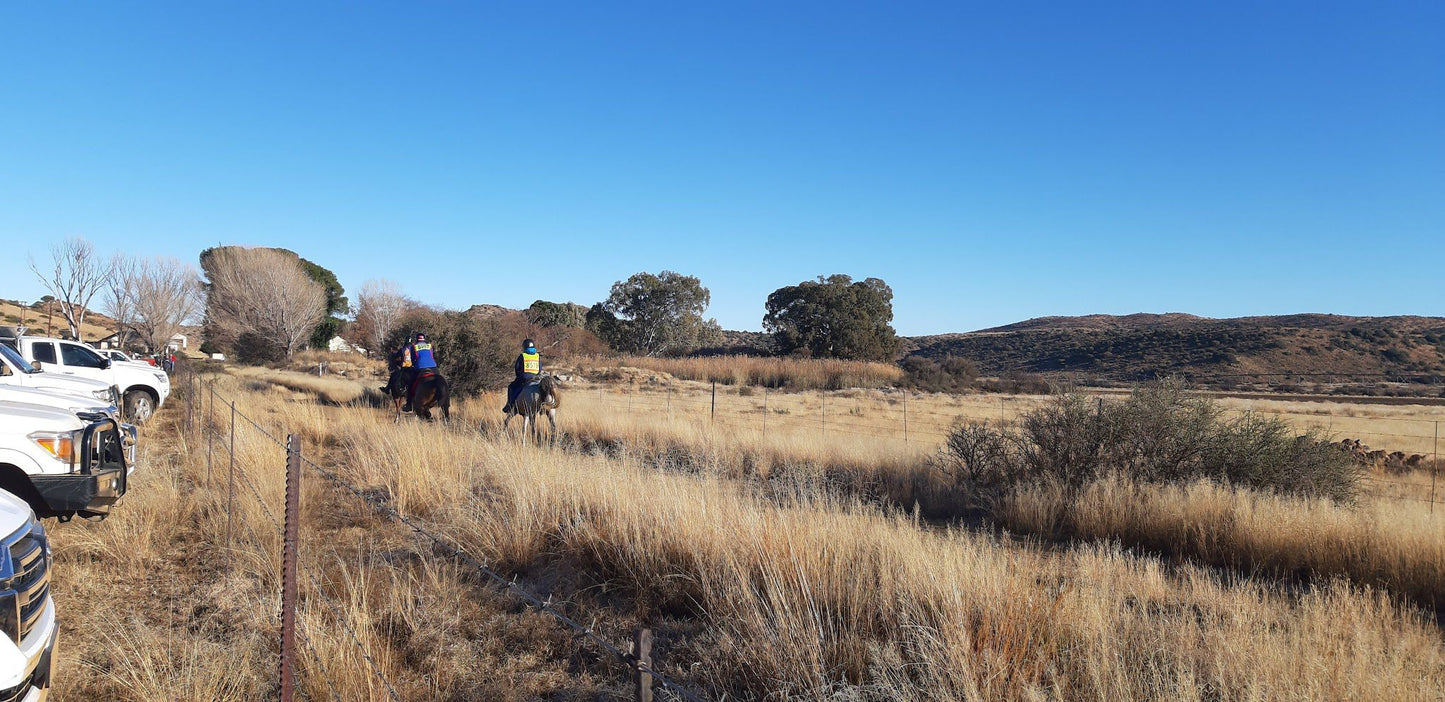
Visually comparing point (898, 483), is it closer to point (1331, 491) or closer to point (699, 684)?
point (1331, 491)

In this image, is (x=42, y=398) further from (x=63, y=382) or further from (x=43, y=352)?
(x=43, y=352)

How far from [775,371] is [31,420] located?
38163 millimetres

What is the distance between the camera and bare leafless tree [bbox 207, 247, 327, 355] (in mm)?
48781

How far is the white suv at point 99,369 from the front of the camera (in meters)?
15.0

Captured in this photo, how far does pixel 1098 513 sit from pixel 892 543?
4.73 meters

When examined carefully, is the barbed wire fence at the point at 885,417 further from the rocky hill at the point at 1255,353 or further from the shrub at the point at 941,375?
the rocky hill at the point at 1255,353

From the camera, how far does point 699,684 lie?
421cm

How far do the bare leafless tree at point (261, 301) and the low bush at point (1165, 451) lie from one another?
160 ft

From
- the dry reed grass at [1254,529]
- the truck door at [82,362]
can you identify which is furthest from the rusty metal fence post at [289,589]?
the truck door at [82,362]

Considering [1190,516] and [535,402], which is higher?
[535,402]


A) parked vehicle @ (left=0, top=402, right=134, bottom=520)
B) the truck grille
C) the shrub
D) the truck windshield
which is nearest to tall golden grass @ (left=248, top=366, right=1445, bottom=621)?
the truck grille

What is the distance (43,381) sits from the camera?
11.9m

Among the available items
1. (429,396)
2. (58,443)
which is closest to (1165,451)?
(58,443)

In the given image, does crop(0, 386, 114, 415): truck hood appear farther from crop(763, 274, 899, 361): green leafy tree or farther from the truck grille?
crop(763, 274, 899, 361): green leafy tree
